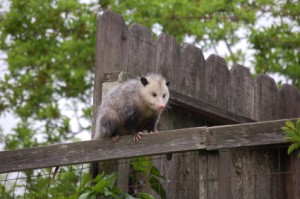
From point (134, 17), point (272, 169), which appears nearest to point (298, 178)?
point (272, 169)

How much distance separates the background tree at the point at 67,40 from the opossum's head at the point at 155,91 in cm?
404

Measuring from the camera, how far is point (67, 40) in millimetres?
10422

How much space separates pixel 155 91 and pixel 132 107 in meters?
0.23

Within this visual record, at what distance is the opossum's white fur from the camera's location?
17.2 ft

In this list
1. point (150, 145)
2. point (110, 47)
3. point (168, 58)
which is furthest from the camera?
point (168, 58)

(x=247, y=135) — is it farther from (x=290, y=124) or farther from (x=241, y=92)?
(x=241, y=92)

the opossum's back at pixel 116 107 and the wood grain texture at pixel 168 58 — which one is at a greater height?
the wood grain texture at pixel 168 58

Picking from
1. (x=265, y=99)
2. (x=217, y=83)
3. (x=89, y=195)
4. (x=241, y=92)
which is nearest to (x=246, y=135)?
(x=89, y=195)

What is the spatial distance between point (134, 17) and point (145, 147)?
5770 mm

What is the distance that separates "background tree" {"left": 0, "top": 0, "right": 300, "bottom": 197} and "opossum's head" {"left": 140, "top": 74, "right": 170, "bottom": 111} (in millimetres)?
4043

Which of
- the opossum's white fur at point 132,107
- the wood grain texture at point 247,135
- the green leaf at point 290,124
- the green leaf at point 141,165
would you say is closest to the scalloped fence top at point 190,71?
the opossum's white fur at point 132,107

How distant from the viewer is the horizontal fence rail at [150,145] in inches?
151

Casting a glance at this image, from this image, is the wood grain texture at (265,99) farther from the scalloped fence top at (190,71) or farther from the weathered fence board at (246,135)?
the weathered fence board at (246,135)

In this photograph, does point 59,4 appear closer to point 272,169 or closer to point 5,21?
point 5,21
